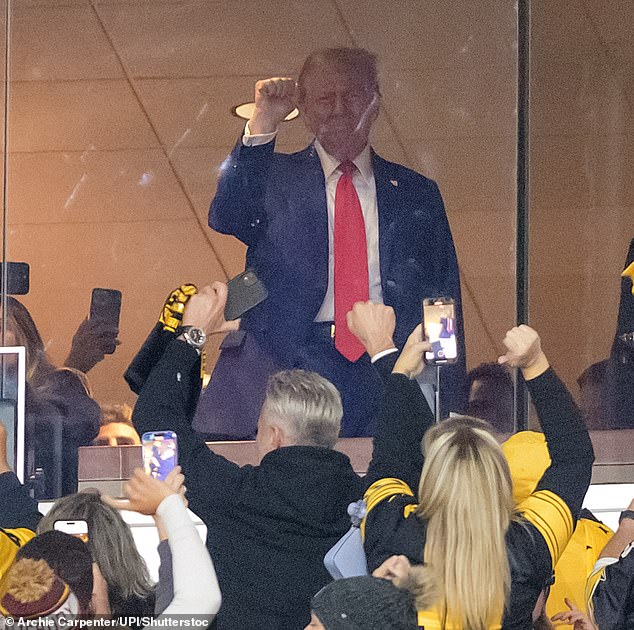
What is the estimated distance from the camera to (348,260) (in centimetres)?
418

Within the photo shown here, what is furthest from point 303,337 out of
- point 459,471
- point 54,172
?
point 459,471

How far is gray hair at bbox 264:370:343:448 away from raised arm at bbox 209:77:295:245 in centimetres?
121

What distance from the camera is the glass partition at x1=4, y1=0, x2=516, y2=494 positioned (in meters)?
4.02

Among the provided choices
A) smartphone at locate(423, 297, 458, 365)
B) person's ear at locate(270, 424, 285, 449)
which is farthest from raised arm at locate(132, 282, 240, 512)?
smartphone at locate(423, 297, 458, 365)

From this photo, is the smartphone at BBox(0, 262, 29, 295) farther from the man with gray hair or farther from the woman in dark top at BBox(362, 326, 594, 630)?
the woman in dark top at BBox(362, 326, 594, 630)

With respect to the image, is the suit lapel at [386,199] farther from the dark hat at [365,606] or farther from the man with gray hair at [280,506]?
the dark hat at [365,606]

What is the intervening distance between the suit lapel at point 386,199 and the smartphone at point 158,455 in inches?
52.4

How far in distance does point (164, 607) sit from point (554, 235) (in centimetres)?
229

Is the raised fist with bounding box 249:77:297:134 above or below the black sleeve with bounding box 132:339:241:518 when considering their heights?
above

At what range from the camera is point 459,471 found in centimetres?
259

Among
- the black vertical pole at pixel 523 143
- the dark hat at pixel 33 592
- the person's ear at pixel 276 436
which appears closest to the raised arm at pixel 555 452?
the person's ear at pixel 276 436

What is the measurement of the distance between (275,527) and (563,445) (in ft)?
2.20

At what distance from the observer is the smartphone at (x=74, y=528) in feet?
8.69

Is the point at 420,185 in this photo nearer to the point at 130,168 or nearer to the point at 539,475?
the point at 130,168
